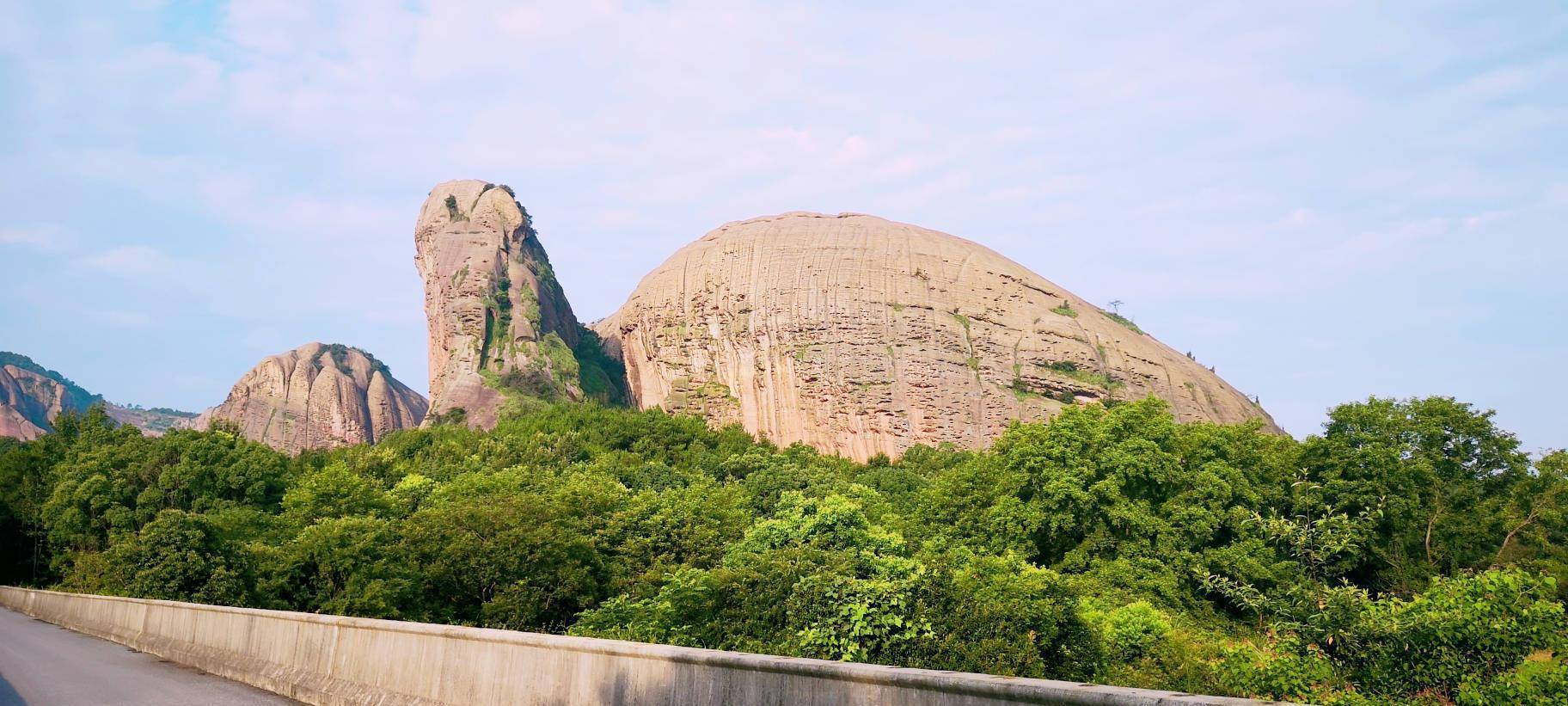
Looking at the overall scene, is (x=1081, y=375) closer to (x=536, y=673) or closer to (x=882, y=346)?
(x=882, y=346)

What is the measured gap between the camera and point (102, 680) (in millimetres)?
15766

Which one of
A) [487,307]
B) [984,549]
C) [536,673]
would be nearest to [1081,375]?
[984,549]

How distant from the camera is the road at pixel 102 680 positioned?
1352cm

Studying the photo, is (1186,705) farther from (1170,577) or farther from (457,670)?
(1170,577)

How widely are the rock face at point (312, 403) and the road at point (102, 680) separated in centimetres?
7773

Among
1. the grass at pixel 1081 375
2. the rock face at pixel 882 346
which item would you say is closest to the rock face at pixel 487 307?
the rock face at pixel 882 346

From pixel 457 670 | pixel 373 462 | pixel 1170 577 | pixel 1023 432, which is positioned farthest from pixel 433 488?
pixel 457 670

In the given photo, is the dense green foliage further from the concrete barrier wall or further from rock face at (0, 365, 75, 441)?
rock face at (0, 365, 75, 441)

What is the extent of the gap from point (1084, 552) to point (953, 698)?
3087cm

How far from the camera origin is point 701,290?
3194 inches

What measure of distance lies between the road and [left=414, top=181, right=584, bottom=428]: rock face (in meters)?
60.4

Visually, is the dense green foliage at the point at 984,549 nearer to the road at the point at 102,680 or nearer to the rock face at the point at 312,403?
the road at the point at 102,680

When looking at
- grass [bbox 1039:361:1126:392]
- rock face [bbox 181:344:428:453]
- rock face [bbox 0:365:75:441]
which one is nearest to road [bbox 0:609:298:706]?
grass [bbox 1039:361:1126:392]

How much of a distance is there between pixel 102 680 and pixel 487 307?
7099cm
